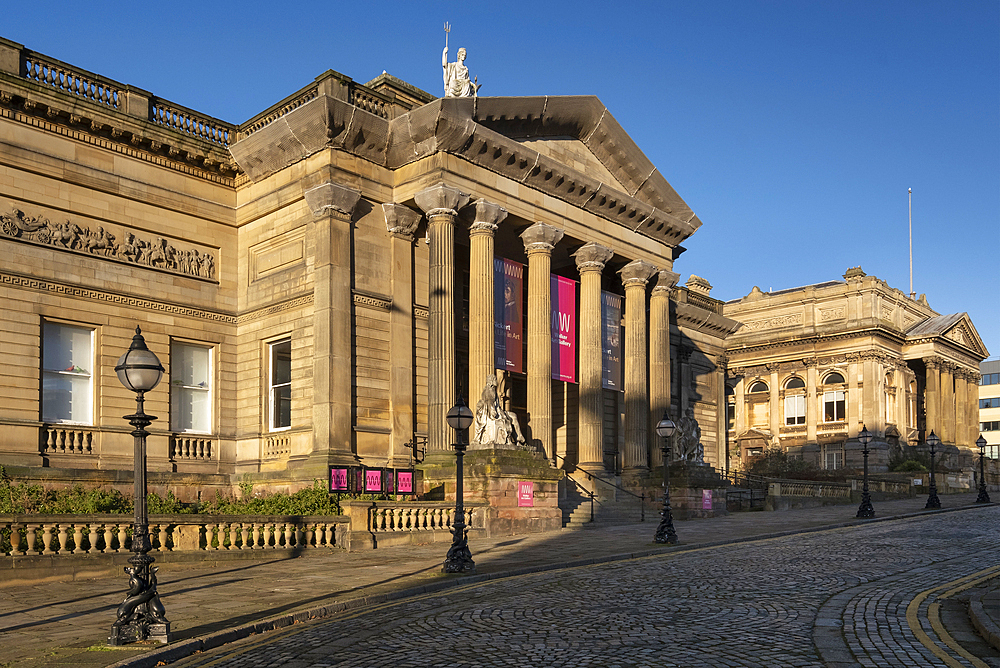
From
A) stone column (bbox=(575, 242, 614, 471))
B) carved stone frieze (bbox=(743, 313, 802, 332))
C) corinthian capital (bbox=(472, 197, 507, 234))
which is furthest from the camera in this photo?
carved stone frieze (bbox=(743, 313, 802, 332))

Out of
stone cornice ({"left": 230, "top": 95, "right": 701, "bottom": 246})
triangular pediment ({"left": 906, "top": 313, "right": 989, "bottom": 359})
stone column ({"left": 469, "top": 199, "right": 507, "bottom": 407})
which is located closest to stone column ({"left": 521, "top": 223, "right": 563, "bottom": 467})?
stone cornice ({"left": 230, "top": 95, "right": 701, "bottom": 246})

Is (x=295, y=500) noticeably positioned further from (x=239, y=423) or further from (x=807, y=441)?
(x=807, y=441)

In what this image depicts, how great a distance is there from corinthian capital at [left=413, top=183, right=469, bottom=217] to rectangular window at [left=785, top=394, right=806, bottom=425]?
6284 centimetres

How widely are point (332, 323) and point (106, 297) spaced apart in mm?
6571

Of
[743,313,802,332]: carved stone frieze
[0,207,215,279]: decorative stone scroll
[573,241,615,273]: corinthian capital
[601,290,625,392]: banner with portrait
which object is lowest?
[601,290,625,392]: banner with portrait

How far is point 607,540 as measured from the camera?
2442 cm

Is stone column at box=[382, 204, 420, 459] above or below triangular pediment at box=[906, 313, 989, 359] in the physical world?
below

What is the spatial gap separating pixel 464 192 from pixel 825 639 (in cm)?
2081

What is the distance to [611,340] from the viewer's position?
1435 inches

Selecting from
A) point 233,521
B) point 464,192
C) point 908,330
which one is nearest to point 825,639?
point 233,521

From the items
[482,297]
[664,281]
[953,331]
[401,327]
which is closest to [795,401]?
[953,331]

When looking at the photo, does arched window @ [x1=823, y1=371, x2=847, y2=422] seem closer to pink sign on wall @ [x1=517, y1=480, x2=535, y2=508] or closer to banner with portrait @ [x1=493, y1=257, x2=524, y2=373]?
banner with portrait @ [x1=493, y1=257, x2=524, y2=373]

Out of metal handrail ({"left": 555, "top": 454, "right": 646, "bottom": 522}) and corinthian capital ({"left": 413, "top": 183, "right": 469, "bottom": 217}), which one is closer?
corinthian capital ({"left": 413, "top": 183, "right": 469, "bottom": 217})

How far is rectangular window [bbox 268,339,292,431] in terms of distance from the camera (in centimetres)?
2916
